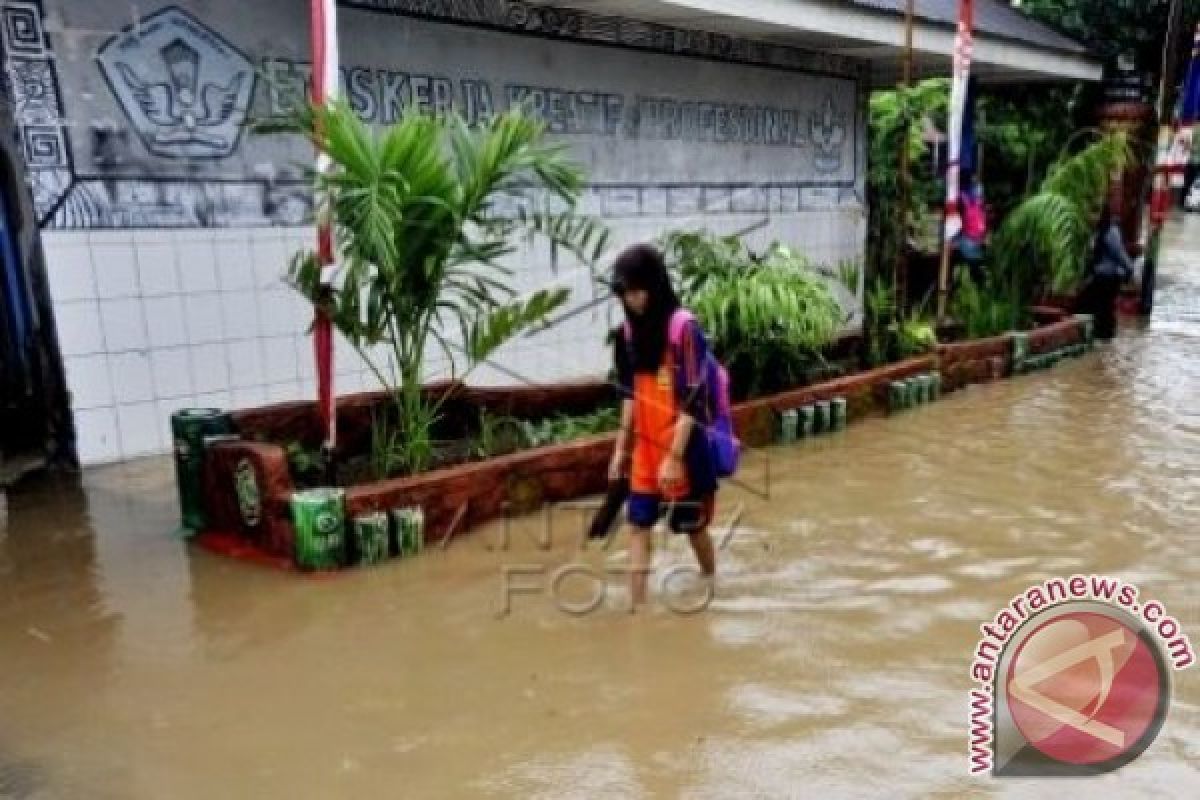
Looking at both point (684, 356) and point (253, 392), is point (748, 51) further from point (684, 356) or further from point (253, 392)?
point (684, 356)

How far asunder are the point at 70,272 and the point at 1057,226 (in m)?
8.52

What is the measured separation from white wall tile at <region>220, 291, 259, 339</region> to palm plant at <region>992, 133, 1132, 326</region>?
7447mm

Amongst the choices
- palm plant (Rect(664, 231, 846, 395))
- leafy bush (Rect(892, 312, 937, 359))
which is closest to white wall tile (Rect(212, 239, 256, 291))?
palm plant (Rect(664, 231, 846, 395))

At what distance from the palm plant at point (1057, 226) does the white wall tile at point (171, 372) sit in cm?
793

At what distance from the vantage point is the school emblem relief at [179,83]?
20.2 feet

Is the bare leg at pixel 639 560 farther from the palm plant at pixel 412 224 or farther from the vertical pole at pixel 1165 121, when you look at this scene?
the vertical pole at pixel 1165 121

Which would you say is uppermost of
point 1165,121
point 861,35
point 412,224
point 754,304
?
point 861,35

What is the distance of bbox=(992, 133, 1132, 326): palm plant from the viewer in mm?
10289

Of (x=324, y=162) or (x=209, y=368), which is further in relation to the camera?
(x=209, y=368)

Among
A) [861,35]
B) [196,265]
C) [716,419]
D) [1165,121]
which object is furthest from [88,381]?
[1165,121]

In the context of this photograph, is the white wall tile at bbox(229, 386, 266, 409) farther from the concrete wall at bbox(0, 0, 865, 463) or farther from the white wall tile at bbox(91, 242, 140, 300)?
the white wall tile at bbox(91, 242, 140, 300)

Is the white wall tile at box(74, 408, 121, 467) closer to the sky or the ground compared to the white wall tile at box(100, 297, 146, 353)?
closer to the ground

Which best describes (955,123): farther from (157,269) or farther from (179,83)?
(157,269)

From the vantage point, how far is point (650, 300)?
418 centimetres
